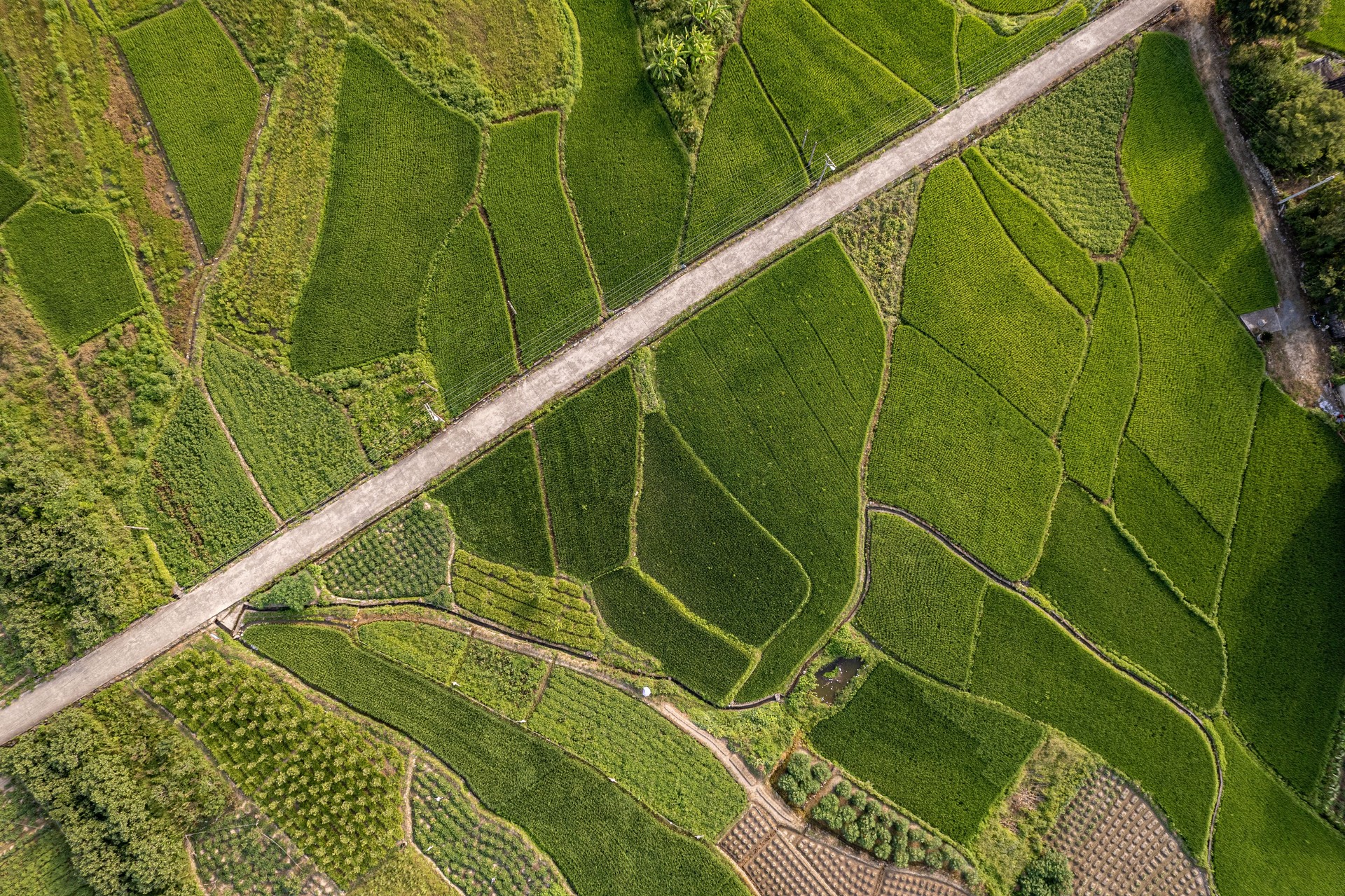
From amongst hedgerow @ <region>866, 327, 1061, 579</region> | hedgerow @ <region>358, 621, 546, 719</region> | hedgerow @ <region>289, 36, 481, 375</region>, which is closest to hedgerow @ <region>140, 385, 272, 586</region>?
hedgerow @ <region>289, 36, 481, 375</region>

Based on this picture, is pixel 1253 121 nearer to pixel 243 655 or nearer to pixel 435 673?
pixel 435 673

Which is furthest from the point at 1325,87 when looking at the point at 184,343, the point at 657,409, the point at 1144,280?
the point at 184,343

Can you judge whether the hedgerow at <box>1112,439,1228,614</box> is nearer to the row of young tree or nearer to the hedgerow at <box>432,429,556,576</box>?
the row of young tree

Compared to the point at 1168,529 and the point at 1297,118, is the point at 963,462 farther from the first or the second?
the point at 1297,118

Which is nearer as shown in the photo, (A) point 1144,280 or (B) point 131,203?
(B) point 131,203

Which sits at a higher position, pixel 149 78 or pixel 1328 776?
pixel 1328 776

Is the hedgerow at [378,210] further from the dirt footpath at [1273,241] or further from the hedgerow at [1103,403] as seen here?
the dirt footpath at [1273,241]

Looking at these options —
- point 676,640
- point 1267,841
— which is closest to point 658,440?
point 676,640
